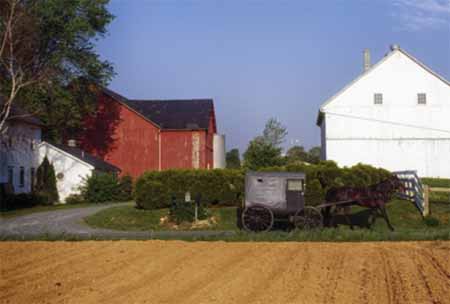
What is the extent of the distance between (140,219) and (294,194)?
818 centimetres

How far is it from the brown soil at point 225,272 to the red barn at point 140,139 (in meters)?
37.9

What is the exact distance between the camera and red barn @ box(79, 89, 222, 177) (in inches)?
2088

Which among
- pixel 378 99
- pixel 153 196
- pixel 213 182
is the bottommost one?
pixel 153 196

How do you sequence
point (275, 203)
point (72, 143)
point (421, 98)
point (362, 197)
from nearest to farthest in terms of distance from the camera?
point (362, 197) < point (275, 203) < point (421, 98) < point (72, 143)

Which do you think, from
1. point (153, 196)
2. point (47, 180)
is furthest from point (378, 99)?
point (47, 180)

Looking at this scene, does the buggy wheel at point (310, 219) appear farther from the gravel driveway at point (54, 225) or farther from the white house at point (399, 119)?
the white house at point (399, 119)

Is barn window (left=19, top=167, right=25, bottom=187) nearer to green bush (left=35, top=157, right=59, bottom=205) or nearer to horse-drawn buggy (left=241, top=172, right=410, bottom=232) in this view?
green bush (left=35, top=157, right=59, bottom=205)

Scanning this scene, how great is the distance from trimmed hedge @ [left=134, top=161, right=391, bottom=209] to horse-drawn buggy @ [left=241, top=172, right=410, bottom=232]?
6038mm

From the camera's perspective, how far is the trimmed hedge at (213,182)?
1139 inches

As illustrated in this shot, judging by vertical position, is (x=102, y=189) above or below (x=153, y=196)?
above

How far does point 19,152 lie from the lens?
41062 millimetres

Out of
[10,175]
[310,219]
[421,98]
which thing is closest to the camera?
[310,219]

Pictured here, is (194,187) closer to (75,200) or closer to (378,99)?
(75,200)

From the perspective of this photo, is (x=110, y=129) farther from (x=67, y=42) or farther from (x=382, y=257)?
(x=382, y=257)
